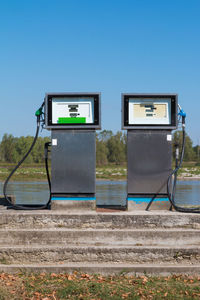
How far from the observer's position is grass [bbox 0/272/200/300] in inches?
227

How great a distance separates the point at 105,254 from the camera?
709cm

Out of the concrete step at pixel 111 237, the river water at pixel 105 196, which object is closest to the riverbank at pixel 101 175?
the river water at pixel 105 196

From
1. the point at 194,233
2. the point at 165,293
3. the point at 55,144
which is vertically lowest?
the point at 165,293

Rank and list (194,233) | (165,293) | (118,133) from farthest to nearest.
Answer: (118,133) < (194,233) < (165,293)

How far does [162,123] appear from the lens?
8578 mm

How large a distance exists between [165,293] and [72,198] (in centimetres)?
303

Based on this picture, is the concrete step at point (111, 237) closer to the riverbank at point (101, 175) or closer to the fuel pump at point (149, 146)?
the fuel pump at point (149, 146)

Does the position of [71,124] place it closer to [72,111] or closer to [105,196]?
[72,111]

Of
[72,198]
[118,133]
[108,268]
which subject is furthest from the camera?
[118,133]

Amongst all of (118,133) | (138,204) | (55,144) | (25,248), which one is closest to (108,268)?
(25,248)

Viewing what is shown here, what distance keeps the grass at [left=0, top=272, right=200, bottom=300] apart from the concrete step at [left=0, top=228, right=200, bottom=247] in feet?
2.53

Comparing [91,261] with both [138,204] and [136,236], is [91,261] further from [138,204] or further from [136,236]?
[138,204]

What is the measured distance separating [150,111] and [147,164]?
98 cm

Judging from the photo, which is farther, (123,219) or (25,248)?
(123,219)
